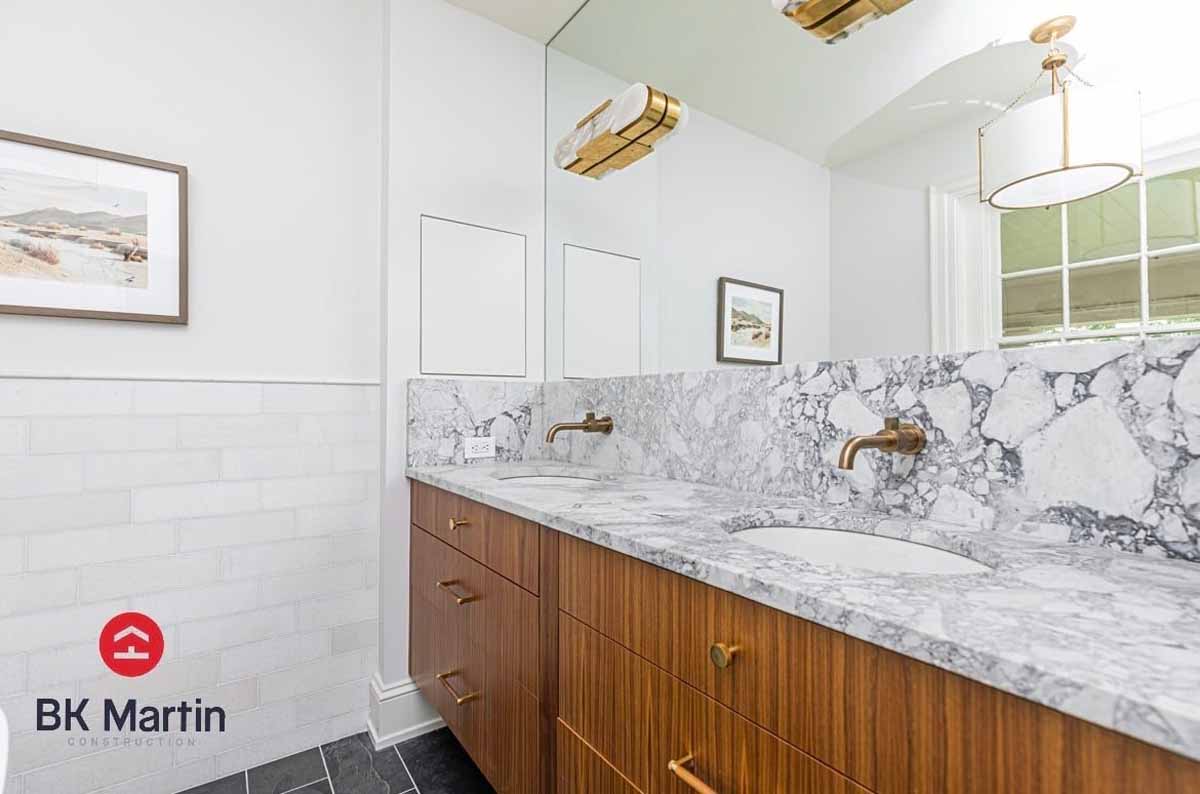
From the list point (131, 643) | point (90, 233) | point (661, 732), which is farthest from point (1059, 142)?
point (131, 643)

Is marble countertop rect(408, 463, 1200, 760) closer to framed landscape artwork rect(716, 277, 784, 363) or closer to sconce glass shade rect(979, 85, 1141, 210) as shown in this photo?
framed landscape artwork rect(716, 277, 784, 363)

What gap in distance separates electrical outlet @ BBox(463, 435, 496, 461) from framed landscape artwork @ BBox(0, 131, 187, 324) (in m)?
0.90

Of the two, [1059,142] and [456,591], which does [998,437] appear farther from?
[456,591]

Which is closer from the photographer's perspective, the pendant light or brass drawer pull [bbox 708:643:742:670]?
Result: brass drawer pull [bbox 708:643:742:670]

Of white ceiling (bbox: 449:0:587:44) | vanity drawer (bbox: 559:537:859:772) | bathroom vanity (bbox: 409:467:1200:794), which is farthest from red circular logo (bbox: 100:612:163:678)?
white ceiling (bbox: 449:0:587:44)

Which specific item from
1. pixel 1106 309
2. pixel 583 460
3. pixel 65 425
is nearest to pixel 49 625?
pixel 65 425

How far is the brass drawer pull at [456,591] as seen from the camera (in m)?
1.48

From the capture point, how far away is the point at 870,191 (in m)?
1.19

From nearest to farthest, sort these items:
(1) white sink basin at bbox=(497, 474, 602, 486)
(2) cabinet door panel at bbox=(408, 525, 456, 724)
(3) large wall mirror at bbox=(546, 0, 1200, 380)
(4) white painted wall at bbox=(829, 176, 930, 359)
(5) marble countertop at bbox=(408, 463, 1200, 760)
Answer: (5) marble countertop at bbox=(408, 463, 1200, 760) → (3) large wall mirror at bbox=(546, 0, 1200, 380) → (4) white painted wall at bbox=(829, 176, 930, 359) → (2) cabinet door panel at bbox=(408, 525, 456, 724) → (1) white sink basin at bbox=(497, 474, 602, 486)

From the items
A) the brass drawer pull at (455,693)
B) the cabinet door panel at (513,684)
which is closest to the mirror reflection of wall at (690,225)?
the cabinet door panel at (513,684)

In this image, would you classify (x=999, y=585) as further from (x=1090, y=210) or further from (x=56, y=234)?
(x=56, y=234)

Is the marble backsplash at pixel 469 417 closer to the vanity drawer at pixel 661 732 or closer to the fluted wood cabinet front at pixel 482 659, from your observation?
the fluted wood cabinet front at pixel 482 659

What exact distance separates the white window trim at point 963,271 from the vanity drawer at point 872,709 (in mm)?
657

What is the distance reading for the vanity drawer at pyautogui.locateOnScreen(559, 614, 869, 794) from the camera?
0.68m
